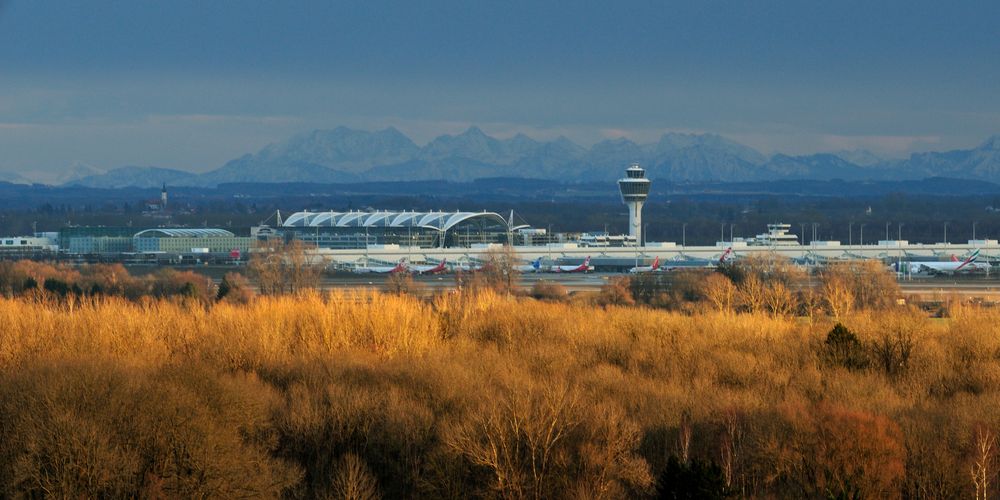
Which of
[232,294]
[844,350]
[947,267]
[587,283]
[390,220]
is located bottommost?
[587,283]

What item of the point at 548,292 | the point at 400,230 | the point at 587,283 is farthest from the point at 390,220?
the point at 548,292

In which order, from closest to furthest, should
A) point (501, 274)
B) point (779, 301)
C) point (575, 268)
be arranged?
1. point (779, 301)
2. point (501, 274)
3. point (575, 268)

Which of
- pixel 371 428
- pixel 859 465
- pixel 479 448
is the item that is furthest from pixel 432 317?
pixel 859 465

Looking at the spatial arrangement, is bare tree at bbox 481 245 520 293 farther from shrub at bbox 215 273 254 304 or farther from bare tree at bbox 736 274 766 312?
shrub at bbox 215 273 254 304

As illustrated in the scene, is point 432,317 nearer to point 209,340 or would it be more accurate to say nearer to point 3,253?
point 209,340

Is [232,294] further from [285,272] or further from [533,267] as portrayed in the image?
[533,267]

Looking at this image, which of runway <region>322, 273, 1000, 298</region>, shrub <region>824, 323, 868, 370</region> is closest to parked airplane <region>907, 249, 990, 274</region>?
runway <region>322, 273, 1000, 298</region>

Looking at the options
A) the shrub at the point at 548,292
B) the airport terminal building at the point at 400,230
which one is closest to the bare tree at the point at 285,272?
the shrub at the point at 548,292
